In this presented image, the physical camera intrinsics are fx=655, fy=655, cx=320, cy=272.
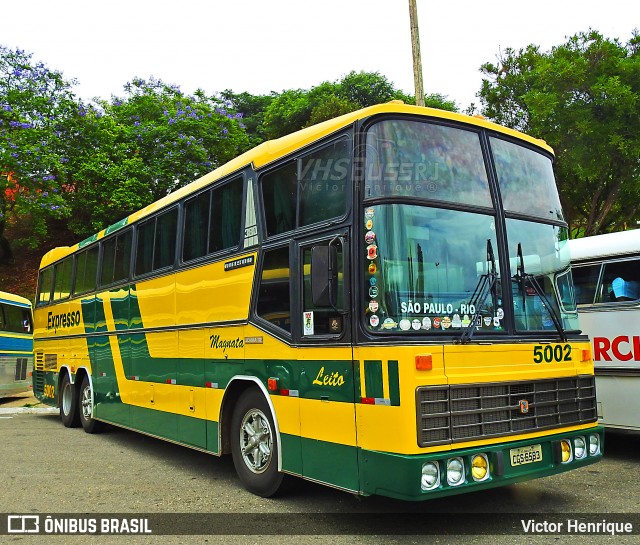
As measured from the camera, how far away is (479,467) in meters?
4.79

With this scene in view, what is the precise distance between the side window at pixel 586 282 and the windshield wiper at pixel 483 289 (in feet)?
10.5

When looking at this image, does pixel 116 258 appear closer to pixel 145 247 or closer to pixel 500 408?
pixel 145 247

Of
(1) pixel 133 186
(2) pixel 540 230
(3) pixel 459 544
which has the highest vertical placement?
(1) pixel 133 186

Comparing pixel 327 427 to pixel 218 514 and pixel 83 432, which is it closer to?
pixel 218 514

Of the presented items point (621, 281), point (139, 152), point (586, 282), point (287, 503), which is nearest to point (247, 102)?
point (139, 152)

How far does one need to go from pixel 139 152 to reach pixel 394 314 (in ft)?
69.0

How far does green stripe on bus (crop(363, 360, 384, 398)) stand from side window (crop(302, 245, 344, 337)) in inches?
16.7

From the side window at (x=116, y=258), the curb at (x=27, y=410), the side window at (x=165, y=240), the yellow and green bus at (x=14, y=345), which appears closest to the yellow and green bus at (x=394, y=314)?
the side window at (x=165, y=240)

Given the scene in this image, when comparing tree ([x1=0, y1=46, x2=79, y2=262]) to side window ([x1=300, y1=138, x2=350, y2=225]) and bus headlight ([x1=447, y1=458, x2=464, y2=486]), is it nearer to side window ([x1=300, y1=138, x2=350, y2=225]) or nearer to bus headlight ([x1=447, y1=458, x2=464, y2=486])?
side window ([x1=300, y1=138, x2=350, y2=225])

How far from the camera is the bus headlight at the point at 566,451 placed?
5.36 m

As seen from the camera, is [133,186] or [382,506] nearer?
[382,506]

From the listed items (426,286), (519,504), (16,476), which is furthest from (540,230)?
(16,476)

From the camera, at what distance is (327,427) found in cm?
524

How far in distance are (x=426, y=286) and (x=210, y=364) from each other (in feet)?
10.2
